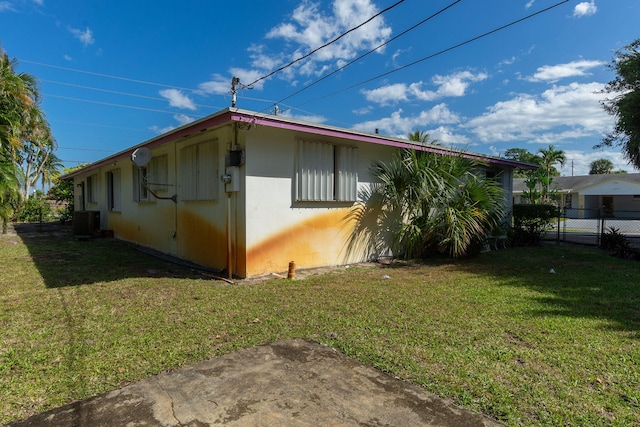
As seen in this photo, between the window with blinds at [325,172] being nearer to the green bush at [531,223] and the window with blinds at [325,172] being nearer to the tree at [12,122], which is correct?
the tree at [12,122]

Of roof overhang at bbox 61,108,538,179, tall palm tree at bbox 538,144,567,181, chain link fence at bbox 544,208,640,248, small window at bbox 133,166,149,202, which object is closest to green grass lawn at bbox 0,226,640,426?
roof overhang at bbox 61,108,538,179

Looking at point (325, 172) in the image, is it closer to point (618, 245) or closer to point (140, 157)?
point (140, 157)

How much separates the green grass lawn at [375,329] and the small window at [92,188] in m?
8.60

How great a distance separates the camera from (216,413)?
2260 mm

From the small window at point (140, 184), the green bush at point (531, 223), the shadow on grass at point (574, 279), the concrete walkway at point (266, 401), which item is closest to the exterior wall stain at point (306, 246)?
the shadow on grass at point (574, 279)

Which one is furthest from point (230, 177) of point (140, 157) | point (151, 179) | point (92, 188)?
point (92, 188)

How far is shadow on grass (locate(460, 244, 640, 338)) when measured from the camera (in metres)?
4.33

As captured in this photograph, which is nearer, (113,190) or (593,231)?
(113,190)

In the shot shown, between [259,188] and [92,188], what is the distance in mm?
12560

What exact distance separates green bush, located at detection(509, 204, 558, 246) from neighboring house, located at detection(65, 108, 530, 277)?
4148 millimetres

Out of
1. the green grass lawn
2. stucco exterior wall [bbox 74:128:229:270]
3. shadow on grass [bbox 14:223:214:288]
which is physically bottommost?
the green grass lawn

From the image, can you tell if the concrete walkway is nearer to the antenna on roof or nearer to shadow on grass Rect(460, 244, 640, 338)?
shadow on grass Rect(460, 244, 640, 338)

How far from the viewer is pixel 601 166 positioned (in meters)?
56.0

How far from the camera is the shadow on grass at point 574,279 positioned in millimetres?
4332
